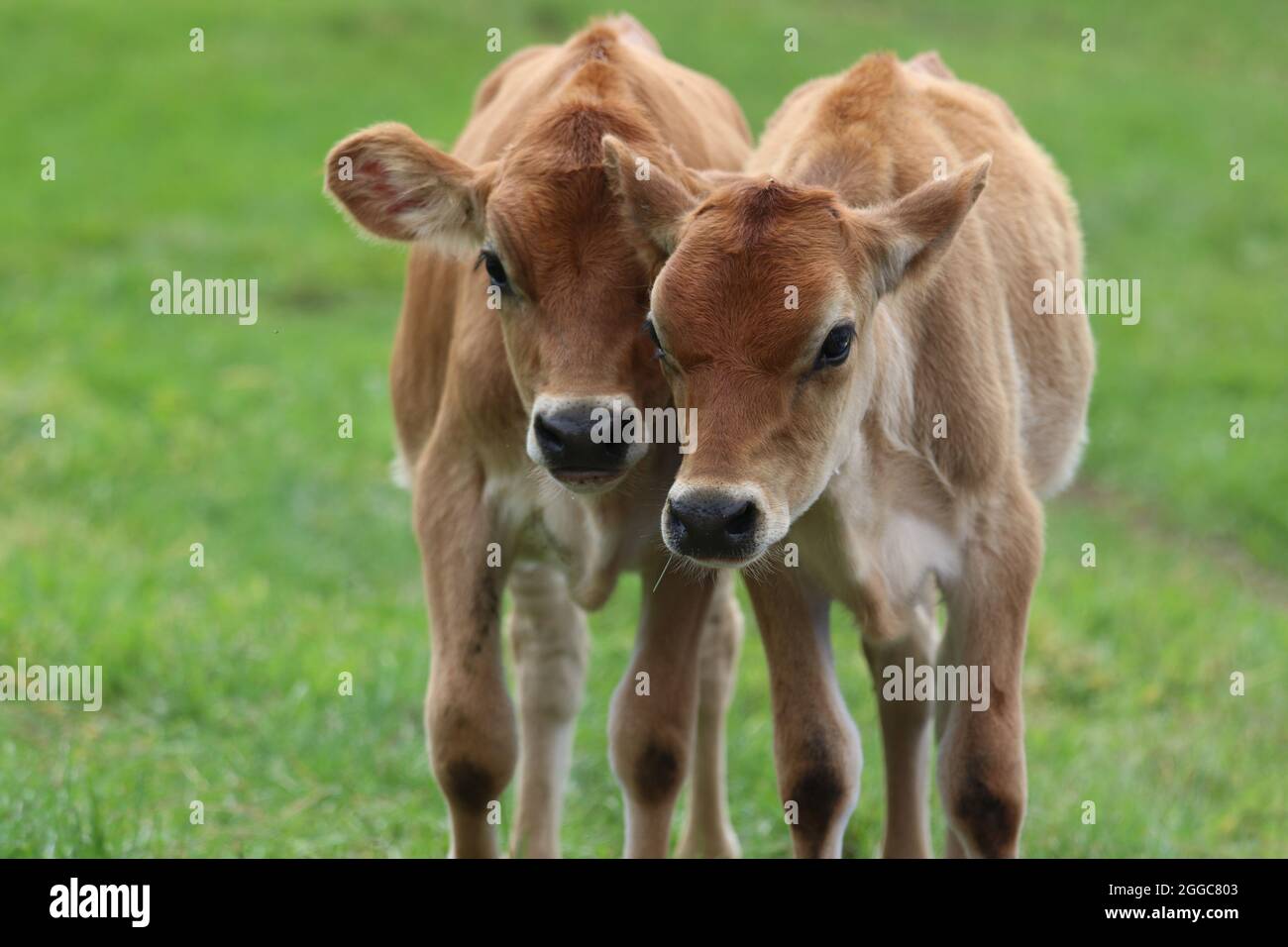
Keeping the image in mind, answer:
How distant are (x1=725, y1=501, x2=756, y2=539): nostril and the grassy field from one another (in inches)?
92.4

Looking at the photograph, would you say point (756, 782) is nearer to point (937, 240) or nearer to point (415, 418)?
point (415, 418)

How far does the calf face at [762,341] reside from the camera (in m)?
4.29

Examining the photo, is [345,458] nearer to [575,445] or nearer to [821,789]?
[821,789]

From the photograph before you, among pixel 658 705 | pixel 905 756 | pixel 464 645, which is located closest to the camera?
pixel 464 645

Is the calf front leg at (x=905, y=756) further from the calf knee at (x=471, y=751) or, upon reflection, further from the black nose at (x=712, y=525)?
the black nose at (x=712, y=525)

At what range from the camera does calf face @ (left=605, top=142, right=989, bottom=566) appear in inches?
169

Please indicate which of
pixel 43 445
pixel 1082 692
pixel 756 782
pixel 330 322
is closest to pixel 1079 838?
pixel 756 782

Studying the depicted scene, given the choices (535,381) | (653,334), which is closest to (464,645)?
(535,381)

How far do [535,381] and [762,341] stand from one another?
91 centimetres

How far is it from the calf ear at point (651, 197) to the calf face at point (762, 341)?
6 cm

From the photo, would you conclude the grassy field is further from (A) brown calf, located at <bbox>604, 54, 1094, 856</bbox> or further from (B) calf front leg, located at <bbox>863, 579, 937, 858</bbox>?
(A) brown calf, located at <bbox>604, 54, 1094, 856</bbox>

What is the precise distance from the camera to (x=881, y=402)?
5000mm

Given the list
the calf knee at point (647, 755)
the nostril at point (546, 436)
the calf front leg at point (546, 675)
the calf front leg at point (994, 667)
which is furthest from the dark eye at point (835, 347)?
the calf front leg at point (546, 675)
